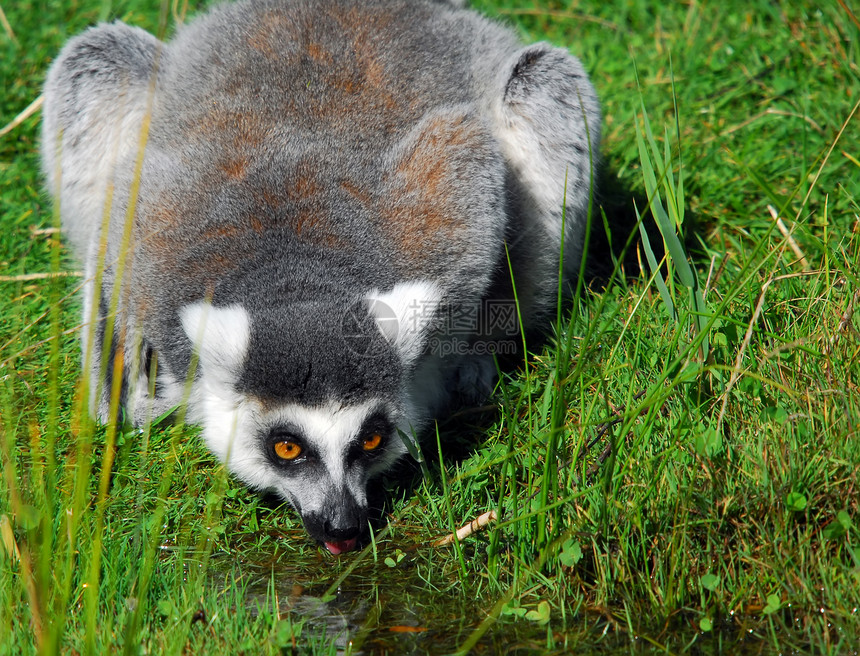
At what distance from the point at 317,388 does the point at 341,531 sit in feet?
1.76

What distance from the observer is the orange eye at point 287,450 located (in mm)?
3410

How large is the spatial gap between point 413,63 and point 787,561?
282 cm

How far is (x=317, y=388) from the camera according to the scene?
327 cm

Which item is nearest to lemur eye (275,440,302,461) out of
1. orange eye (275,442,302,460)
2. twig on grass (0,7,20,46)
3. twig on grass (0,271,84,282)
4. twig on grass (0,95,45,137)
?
orange eye (275,442,302,460)

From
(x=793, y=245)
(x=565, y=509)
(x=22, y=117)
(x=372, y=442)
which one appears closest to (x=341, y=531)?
(x=372, y=442)

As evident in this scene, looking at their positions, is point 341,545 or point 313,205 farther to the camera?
point 313,205

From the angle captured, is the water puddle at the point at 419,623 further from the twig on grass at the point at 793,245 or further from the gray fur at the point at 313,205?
the twig on grass at the point at 793,245

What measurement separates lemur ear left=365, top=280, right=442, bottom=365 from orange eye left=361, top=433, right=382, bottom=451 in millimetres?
318

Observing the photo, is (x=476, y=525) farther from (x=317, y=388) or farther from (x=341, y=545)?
(x=317, y=388)

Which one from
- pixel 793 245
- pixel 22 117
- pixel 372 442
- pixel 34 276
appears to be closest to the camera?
pixel 372 442

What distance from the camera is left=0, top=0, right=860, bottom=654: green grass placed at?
2.82 m

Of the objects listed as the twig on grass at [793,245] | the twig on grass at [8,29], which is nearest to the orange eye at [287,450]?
the twig on grass at [793,245]

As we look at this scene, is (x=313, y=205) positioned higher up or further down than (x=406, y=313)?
higher up

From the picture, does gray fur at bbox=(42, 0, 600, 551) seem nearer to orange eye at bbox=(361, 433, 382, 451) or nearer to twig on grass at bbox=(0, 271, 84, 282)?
orange eye at bbox=(361, 433, 382, 451)
